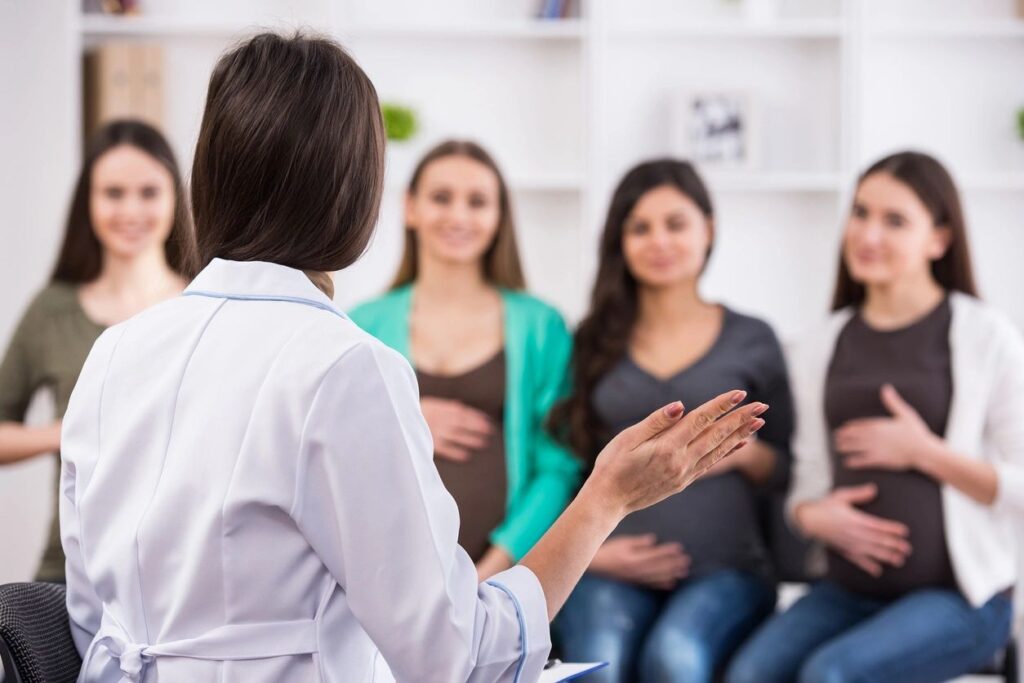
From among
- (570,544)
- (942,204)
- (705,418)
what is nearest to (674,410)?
(705,418)

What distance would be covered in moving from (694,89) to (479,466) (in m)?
1.64

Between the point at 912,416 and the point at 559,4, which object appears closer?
the point at 912,416

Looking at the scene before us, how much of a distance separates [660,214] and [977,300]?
2.47 feet

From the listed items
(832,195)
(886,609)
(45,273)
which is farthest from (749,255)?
(45,273)

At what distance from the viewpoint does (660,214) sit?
9.54ft

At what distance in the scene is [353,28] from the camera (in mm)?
3742

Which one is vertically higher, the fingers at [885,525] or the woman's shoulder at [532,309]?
the woman's shoulder at [532,309]

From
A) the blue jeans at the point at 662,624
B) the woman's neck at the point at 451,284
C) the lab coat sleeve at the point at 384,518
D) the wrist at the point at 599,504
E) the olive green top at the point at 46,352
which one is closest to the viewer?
the lab coat sleeve at the point at 384,518

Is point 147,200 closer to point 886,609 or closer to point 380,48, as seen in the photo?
point 380,48

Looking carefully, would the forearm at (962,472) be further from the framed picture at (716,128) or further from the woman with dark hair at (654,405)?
the framed picture at (716,128)

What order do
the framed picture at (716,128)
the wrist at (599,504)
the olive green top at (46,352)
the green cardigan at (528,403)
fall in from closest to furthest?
the wrist at (599,504) → the green cardigan at (528,403) → the olive green top at (46,352) → the framed picture at (716,128)

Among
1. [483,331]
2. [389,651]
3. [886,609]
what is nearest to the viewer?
[389,651]

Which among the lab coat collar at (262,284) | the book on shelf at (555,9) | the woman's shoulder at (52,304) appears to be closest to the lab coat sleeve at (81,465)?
the lab coat collar at (262,284)

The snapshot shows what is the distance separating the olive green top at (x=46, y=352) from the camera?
2.90m
